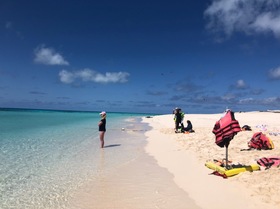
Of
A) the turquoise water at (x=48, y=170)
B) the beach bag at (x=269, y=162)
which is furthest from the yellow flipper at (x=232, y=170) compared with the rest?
the turquoise water at (x=48, y=170)

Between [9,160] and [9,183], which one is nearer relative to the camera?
[9,183]

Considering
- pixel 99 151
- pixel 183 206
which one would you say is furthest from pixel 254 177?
pixel 99 151

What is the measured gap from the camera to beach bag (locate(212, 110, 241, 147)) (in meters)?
9.14

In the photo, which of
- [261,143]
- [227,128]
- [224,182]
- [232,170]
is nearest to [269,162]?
[232,170]

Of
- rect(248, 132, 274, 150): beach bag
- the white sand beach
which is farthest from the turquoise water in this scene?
rect(248, 132, 274, 150): beach bag

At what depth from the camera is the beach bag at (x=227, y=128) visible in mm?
Answer: 9141

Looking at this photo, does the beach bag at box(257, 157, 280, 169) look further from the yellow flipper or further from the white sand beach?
the yellow flipper

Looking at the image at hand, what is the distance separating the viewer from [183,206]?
6797 millimetres

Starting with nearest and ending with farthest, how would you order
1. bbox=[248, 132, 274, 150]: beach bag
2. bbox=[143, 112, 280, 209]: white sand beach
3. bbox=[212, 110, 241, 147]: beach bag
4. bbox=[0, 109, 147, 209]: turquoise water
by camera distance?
bbox=[143, 112, 280, 209]: white sand beach
bbox=[0, 109, 147, 209]: turquoise water
bbox=[212, 110, 241, 147]: beach bag
bbox=[248, 132, 274, 150]: beach bag

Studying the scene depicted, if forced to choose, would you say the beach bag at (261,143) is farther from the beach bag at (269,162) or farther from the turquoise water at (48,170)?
the turquoise water at (48,170)

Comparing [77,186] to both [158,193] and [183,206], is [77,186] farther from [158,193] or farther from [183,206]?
[183,206]

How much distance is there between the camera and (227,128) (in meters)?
9.30

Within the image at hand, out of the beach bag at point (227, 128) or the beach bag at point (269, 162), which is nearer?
the beach bag at point (227, 128)

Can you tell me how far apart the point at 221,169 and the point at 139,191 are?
3.26m
